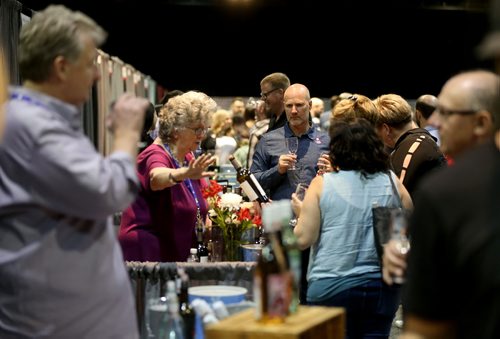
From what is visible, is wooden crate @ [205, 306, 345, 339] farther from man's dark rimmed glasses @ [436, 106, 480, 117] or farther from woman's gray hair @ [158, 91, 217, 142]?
woman's gray hair @ [158, 91, 217, 142]

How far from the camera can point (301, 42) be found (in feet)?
65.9

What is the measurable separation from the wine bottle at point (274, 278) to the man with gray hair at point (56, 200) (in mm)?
387

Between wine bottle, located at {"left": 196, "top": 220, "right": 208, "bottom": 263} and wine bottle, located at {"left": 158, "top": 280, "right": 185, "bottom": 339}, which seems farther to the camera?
wine bottle, located at {"left": 196, "top": 220, "right": 208, "bottom": 263}

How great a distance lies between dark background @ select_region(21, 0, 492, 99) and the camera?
61.5 feet

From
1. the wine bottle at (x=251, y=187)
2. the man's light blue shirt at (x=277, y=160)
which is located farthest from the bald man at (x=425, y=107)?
the wine bottle at (x=251, y=187)

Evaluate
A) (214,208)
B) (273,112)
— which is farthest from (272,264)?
(273,112)

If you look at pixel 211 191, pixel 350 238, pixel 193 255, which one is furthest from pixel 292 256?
pixel 211 191

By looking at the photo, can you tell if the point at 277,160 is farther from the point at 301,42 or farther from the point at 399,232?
the point at 301,42

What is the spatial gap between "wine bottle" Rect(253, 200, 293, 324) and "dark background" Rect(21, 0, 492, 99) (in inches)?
619

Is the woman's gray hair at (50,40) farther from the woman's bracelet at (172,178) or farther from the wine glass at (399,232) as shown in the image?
the woman's bracelet at (172,178)

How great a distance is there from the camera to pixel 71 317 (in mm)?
2361

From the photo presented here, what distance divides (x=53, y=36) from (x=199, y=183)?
216cm

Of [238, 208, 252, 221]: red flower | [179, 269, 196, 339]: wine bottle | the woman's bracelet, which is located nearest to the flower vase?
[238, 208, 252, 221]: red flower

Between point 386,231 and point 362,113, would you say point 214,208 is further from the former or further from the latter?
point 386,231
